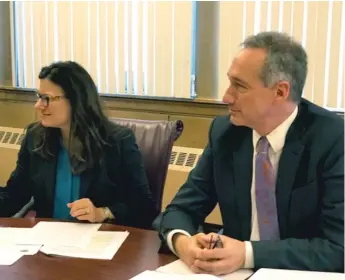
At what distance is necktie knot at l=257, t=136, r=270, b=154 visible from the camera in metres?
1.68

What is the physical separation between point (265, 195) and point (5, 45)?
270 cm

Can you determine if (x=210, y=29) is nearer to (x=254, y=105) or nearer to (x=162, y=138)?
(x=162, y=138)

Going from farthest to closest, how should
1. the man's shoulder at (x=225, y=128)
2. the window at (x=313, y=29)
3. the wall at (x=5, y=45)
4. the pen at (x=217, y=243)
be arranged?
the wall at (x=5, y=45)
the window at (x=313, y=29)
the man's shoulder at (x=225, y=128)
the pen at (x=217, y=243)

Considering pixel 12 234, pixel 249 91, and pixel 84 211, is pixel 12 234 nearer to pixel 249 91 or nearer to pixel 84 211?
pixel 84 211

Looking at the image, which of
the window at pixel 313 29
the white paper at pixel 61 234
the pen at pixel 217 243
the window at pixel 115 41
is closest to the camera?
the pen at pixel 217 243

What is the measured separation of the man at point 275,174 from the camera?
1475 mm

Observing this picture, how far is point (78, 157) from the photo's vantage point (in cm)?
216

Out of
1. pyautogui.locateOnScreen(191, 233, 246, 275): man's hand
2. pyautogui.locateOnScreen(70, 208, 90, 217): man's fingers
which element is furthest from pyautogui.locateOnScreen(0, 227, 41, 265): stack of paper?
pyautogui.locateOnScreen(191, 233, 246, 275): man's hand

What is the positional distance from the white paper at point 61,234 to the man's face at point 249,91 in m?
0.60

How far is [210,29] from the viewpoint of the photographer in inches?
125

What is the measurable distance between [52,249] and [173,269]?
0.38 metres

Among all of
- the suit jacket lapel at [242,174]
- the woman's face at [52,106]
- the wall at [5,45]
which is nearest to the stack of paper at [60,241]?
the suit jacket lapel at [242,174]

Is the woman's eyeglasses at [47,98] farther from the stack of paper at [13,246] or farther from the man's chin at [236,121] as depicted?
the man's chin at [236,121]

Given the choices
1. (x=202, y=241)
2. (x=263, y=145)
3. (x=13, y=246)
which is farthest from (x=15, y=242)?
(x=263, y=145)
